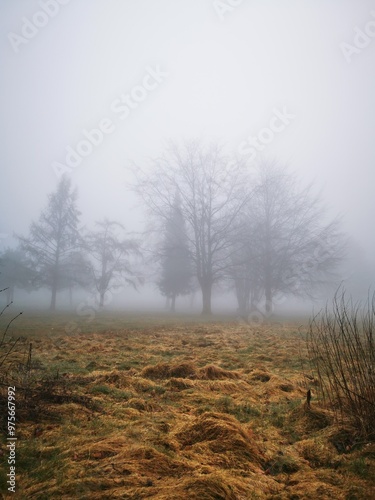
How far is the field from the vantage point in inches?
78.8

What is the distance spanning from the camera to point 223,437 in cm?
268

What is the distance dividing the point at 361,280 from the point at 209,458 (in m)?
55.9

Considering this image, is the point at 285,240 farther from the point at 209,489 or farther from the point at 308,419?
the point at 209,489

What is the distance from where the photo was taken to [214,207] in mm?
22422

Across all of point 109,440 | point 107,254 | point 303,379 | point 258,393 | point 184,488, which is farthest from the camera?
point 107,254

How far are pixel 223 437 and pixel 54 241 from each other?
2842 cm

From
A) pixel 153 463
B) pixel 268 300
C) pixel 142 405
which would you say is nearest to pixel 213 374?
pixel 142 405

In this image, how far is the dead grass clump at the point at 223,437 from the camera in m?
2.51

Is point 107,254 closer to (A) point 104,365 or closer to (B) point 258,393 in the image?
(A) point 104,365

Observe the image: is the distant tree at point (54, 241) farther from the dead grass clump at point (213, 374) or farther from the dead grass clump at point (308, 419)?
the dead grass clump at point (308, 419)

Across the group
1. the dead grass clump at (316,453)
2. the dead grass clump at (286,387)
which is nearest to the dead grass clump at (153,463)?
the dead grass clump at (316,453)

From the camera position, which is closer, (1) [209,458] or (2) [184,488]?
(2) [184,488]

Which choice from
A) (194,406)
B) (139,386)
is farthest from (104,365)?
(194,406)

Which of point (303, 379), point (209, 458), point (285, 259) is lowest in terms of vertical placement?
point (303, 379)
